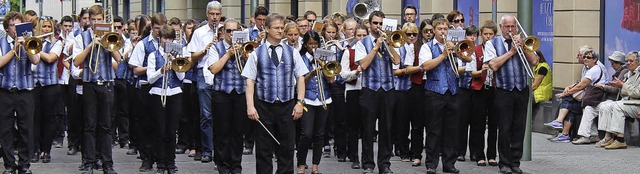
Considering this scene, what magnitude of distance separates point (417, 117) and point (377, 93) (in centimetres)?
171

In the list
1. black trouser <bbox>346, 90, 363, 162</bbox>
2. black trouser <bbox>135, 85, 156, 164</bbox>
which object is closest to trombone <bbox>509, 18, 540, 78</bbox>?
black trouser <bbox>346, 90, 363, 162</bbox>

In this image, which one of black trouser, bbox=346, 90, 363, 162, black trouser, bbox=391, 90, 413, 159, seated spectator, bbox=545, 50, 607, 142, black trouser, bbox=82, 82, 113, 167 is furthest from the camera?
seated spectator, bbox=545, 50, 607, 142

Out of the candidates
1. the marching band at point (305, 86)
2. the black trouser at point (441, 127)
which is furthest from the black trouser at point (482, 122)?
the black trouser at point (441, 127)

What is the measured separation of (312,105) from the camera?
13812 mm

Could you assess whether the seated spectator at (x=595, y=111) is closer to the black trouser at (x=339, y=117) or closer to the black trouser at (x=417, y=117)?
the black trouser at (x=417, y=117)

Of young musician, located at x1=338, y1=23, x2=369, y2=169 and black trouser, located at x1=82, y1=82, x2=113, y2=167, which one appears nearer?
black trouser, located at x1=82, y1=82, x2=113, y2=167

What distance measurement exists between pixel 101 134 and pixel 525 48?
14.9ft

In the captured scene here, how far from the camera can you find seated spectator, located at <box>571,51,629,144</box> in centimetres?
1786

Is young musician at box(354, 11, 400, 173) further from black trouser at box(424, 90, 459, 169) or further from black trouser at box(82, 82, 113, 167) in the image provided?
black trouser at box(82, 82, 113, 167)

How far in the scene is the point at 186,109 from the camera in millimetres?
16891

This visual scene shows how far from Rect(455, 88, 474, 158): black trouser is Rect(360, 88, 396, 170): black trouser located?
0.86m

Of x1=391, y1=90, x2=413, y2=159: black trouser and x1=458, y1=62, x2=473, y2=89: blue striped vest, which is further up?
x1=458, y1=62, x2=473, y2=89: blue striped vest

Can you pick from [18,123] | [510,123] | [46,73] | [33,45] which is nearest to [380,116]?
[510,123]

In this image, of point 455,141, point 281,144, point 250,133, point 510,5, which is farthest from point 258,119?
point 510,5
